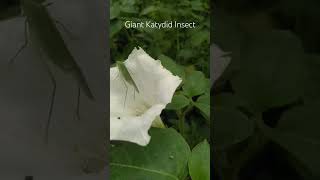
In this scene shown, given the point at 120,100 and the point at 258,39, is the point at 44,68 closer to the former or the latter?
the point at 120,100

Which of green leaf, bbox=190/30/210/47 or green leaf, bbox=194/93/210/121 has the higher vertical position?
green leaf, bbox=190/30/210/47

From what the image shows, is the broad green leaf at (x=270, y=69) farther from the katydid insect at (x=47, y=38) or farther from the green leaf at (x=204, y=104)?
the katydid insect at (x=47, y=38)

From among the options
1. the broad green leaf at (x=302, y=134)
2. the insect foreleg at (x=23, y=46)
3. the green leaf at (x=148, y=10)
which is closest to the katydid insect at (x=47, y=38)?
the insect foreleg at (x=23, y=46)

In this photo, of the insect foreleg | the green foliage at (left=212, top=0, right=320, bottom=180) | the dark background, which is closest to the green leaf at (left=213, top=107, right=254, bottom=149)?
the green foliage at (left=212, top=0, right=320, bottom=180)

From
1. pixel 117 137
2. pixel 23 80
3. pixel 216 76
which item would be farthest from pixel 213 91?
pixel 23 80

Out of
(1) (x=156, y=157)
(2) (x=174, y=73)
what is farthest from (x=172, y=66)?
(1) (x=156, y=157)

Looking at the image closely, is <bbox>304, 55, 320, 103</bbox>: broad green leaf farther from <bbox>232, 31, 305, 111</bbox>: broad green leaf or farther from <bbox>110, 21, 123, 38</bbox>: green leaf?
<bbox>110, 21, 123, 38</bbox>: green leaf
